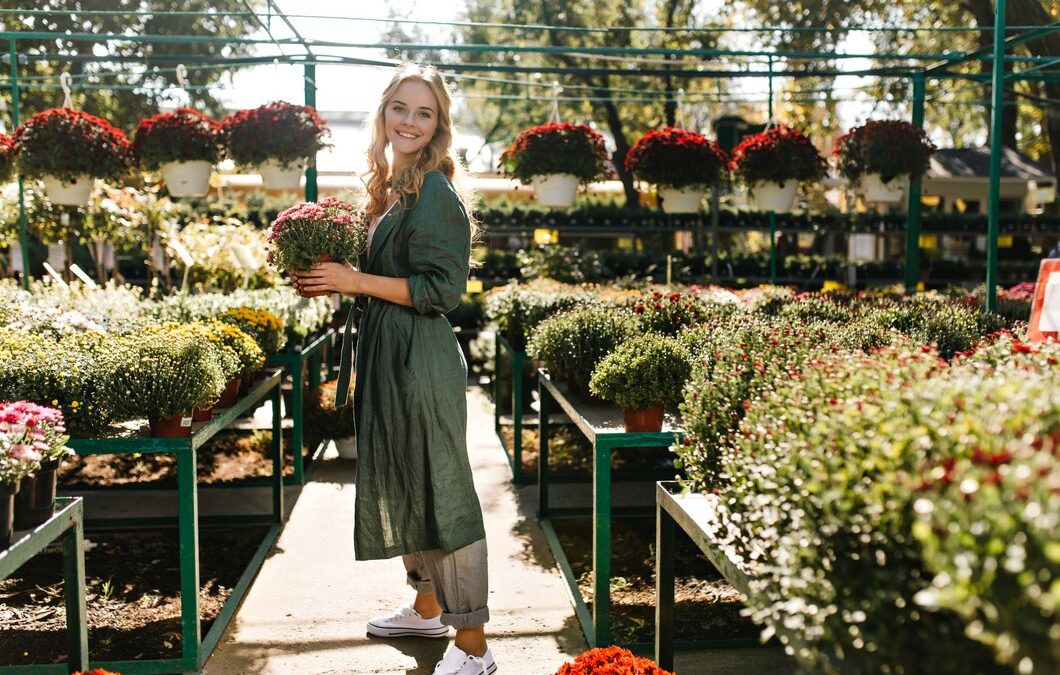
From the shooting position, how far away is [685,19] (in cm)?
1656

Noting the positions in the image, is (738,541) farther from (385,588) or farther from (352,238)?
(385,588)

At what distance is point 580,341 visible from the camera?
13.6ft

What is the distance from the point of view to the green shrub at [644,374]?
10.7 feet

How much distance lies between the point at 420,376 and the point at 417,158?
0.70m

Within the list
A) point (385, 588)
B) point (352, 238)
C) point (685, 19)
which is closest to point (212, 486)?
point (385, 588)

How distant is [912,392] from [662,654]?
4.12ft

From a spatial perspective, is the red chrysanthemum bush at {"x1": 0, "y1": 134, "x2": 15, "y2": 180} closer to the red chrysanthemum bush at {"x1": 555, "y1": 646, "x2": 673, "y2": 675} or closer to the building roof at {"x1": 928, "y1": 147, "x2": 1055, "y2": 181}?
the red chrysanthemum bush at {"x1": 555, "y1": 646, "x2": 673, "y2": 675}

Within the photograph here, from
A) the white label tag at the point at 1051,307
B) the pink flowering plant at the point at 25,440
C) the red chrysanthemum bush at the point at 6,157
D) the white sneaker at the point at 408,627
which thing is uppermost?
the red chrysanthemum bush at the point at 6,157

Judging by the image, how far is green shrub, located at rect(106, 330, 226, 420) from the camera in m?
3.08

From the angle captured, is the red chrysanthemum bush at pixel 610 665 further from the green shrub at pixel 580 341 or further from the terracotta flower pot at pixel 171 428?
the green shrub at pixel 580 341

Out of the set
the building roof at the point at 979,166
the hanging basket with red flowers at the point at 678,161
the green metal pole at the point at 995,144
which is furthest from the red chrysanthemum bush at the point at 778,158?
the building roof at the point at 979,166

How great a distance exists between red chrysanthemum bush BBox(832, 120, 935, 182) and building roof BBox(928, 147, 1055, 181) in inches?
491

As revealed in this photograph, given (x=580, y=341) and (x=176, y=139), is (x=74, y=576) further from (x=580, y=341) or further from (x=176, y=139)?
(x=176, y=139)

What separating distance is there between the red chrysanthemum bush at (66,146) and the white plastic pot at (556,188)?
7.95 ft
